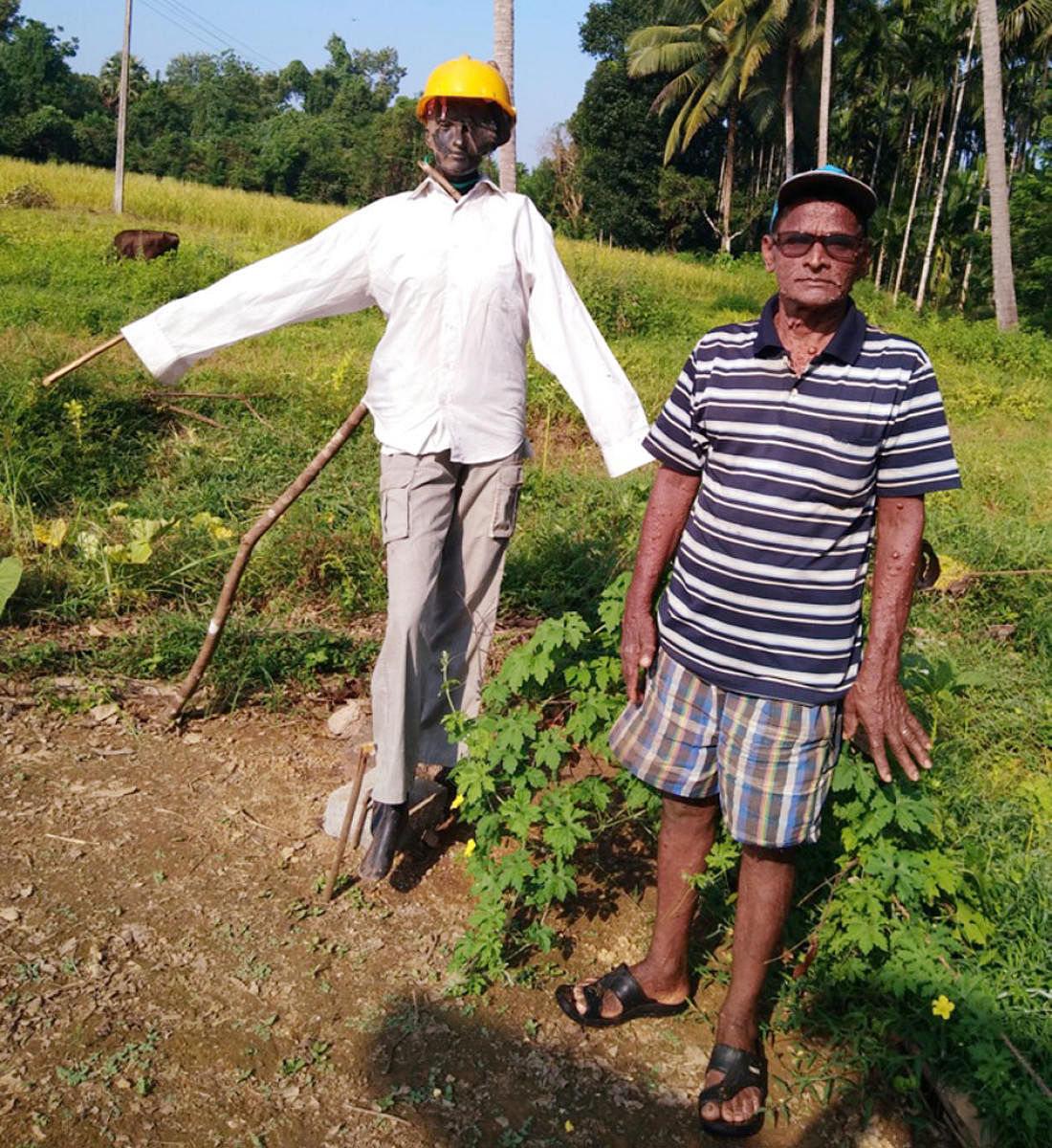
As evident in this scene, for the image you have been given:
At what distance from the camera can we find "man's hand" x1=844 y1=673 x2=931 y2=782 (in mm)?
1895

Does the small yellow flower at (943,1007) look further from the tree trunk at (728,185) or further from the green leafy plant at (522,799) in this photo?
the tree trunk at (728,185)

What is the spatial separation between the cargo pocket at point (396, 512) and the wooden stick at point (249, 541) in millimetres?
300

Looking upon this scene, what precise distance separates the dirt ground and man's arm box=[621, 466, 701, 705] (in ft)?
2.82

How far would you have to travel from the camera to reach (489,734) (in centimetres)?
243

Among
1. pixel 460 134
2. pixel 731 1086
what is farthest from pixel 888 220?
pixel 731 1086

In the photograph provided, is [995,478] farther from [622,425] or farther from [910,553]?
[910,553]

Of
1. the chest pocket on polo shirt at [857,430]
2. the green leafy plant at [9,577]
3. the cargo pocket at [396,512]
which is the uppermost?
the chest pocket on polo shirt at [857,430]

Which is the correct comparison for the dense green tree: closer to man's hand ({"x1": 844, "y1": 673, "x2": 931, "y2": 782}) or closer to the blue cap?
the blue cap

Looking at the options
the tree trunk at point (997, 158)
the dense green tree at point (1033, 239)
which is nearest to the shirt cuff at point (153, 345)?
the tree trunk at point (997, 158)

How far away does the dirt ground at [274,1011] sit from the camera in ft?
6.75

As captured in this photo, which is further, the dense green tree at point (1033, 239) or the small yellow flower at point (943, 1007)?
the dense green tree at point (1033, 239)

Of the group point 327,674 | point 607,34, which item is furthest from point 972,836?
point 607,34

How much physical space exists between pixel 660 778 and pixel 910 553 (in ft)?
2.31

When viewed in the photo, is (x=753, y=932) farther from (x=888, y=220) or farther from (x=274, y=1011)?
(x=888, y=220)
